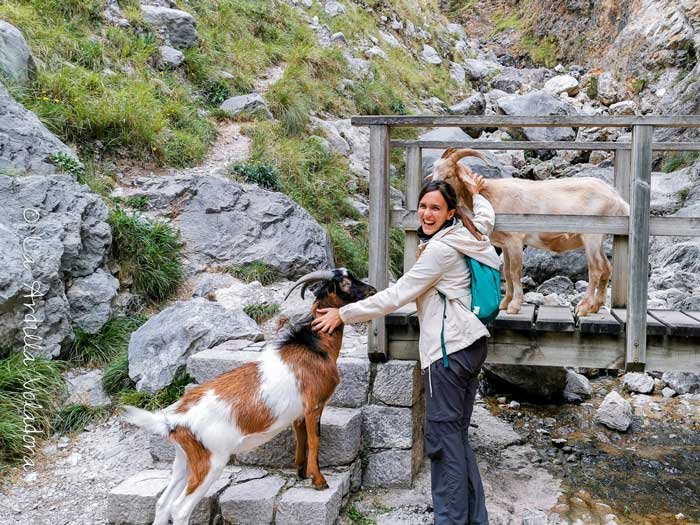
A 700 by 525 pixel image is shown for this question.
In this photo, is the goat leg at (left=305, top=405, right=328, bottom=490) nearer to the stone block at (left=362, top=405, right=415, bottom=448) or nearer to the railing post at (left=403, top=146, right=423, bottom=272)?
the stone block at (left=362, top=405, right=415, bottom=448)

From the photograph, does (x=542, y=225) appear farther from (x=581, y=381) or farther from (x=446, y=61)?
(x=446, y=61)

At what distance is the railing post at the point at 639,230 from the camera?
4.18 m

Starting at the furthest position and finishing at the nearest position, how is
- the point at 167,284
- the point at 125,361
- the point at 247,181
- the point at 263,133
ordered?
the point at 263,133 < the point at 247,181 < the point at 167,284 < the point at 125,361

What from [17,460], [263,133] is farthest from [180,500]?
[263,133]

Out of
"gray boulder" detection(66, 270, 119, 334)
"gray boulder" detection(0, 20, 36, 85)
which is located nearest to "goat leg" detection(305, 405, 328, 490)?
"gray boulder" detection(66, 270, 119, 334)

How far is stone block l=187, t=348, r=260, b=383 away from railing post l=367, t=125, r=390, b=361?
0.94 meters

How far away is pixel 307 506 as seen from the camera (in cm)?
387

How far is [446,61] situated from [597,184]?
1856cm

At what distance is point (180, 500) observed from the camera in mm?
3545

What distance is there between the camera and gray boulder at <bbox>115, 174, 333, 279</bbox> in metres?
7.91

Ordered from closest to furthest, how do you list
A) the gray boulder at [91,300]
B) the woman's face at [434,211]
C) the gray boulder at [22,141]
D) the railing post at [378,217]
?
the woman's face at [434,211] → the railing post at [378,217] → the gray boulder at [91,300] → the gray boulder at [22,141]

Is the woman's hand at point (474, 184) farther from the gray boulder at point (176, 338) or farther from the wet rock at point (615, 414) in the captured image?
the wet rock at point (615, 414)

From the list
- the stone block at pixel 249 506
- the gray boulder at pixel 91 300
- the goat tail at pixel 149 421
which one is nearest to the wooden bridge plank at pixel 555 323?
the stone block at pixel 249 506

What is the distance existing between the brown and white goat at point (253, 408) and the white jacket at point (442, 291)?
0.35 metres
